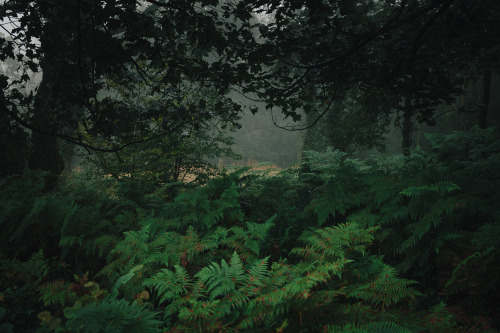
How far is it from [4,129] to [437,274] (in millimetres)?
5306

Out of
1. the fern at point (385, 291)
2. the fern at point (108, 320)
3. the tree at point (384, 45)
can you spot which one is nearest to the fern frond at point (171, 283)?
the fern at point (108, 320)

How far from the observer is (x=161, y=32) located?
3432mm

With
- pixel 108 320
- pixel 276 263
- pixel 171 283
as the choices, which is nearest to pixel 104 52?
pixel 171 283

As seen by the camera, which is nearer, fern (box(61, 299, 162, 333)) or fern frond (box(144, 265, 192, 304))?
fern (box(61, 299, 162, 333))

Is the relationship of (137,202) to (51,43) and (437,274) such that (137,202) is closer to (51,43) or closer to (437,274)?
(51,43)

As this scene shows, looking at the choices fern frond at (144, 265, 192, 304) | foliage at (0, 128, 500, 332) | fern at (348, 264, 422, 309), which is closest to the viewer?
foliage at (0, 128, 500, 332)

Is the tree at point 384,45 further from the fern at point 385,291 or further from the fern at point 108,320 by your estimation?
the fern at point 108,320

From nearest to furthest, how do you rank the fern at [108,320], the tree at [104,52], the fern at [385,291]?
the fern at [108,320] → the fern at [385,291] → the tree at [104,52]

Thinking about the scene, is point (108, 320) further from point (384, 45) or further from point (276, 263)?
point (384, 45)

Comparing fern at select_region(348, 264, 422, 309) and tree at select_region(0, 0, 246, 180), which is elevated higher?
tree at select_region(0, 0, 246, 180)

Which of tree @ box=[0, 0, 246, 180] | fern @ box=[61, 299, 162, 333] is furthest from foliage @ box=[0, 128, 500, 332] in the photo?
tree @ box=[0, 0, 246, 180]

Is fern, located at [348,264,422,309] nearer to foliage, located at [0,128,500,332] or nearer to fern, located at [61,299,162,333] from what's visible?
foliage, located at [0,128,500,332]

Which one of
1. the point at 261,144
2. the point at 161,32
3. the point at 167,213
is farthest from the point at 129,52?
the point at 261,144

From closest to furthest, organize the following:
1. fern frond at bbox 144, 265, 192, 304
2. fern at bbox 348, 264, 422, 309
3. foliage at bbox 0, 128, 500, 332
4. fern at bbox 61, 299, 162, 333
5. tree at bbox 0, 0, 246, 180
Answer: fern at bbox 61, 299, 162, 333 < foliage at bbox 0, 128, 500, 332 < fern at bbox 348, 264, 422, 309 < fern frond at bbox 144, 265, 192, 304 < tree at bbox 0, 0, 246, 180
